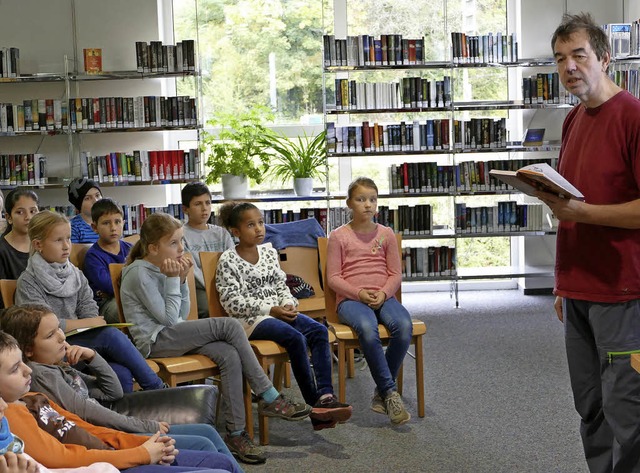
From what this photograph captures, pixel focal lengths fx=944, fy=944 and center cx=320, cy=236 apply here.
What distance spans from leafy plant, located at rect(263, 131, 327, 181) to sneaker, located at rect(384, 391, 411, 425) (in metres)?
3.36

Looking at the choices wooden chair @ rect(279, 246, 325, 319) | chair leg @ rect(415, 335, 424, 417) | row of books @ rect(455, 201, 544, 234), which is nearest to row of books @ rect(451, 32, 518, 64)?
row of books @ rect(455, 201, 544, 234)

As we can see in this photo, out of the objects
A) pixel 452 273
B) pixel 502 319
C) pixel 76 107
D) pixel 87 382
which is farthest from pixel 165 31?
pixel 87 382

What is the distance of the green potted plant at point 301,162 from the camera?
7.44 meters

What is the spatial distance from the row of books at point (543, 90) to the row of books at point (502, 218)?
0.83 metres

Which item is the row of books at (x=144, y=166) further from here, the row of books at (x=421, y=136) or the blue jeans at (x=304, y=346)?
the blue jeans at (x=304, y=346)

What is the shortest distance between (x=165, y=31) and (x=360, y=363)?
3.64 meters

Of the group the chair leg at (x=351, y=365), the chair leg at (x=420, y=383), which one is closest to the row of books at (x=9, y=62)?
the chair leg at (x=351, y=365)

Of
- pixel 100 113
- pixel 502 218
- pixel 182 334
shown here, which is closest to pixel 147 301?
pixel 182 334

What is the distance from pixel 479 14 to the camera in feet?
26.0

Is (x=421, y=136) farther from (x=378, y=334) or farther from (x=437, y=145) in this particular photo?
(x=378, y=334)

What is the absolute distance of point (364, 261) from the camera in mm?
4816

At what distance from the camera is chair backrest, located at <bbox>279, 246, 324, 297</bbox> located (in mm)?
5214

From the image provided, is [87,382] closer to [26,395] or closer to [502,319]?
[26,395]

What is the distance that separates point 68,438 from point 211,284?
184cm
